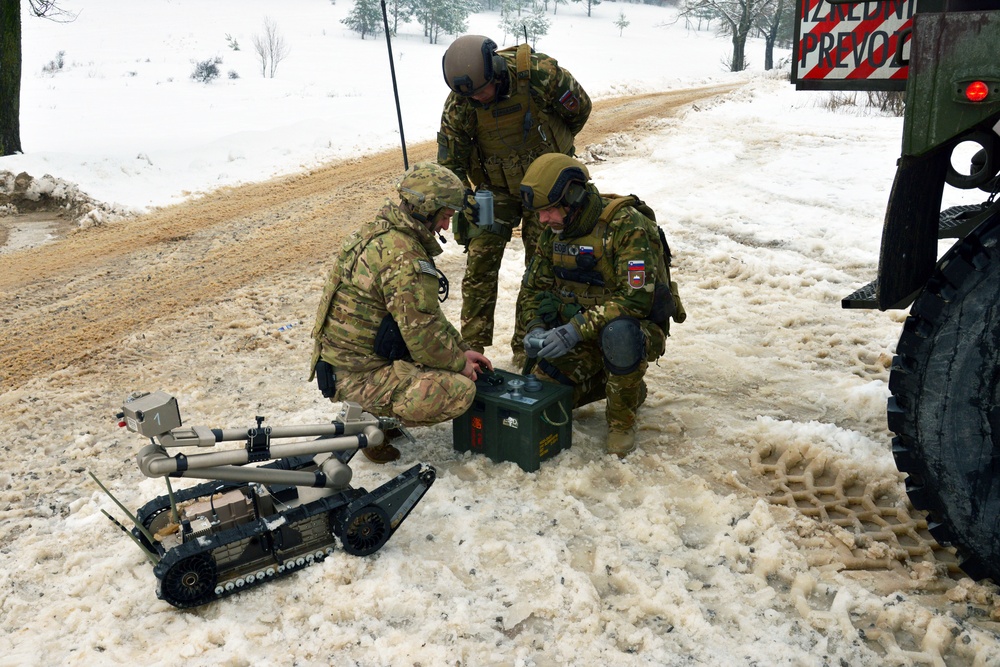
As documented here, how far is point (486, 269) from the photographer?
580 centimetres

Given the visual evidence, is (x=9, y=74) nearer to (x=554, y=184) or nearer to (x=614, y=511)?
(x=554, y=184)

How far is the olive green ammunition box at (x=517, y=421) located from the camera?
171 inches

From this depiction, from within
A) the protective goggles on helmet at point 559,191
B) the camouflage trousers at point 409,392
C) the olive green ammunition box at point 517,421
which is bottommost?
the olive green ammunition box at point 517,421

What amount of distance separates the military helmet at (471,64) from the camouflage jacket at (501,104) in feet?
0.75

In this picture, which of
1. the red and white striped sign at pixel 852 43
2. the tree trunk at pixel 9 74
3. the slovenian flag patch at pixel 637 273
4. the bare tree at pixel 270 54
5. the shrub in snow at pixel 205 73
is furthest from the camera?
the bare tree at pixel 270 54

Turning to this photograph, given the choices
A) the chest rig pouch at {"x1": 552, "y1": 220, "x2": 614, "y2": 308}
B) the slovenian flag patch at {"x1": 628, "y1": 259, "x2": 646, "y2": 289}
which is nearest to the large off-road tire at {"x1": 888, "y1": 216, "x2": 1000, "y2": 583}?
the slovenian flag patch at {"x1": 628, "y1": 259, "x2": 646, "y2": 289}

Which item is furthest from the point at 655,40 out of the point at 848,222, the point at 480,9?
the point at 848,222

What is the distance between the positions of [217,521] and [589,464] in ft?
6.46

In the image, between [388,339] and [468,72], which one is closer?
[388,339]

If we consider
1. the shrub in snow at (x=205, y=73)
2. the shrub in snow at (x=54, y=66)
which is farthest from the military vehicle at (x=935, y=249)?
the shrub in snow at (x=54, y=66)

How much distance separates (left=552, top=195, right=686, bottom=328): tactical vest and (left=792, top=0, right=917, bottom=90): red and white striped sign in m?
1.61

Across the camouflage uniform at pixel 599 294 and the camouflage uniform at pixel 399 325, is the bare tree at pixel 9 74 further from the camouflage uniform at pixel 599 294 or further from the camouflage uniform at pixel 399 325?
the camouflage uniform at pixel 599 294

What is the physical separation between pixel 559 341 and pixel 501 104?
1962 millimetres

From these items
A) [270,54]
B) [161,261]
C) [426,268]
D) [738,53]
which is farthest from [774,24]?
[426,268]
